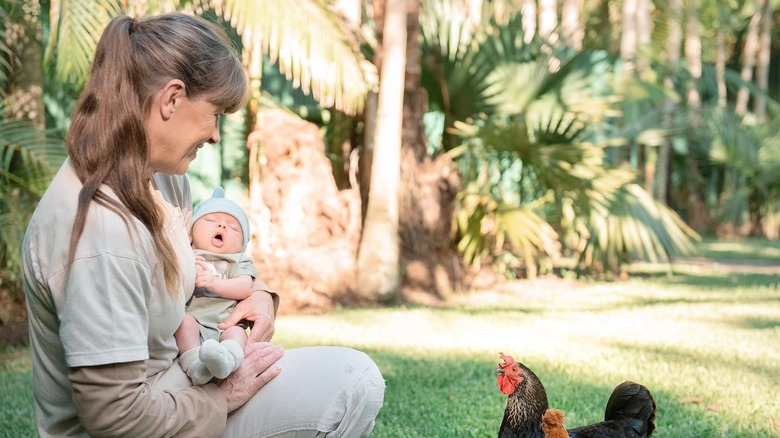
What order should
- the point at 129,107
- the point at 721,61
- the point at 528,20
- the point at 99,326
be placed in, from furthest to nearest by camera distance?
the point at 721,61, the point at 528,20, the point at 129,107, the point at 99,326

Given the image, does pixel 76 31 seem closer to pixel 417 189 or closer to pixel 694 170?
pixel 417 189

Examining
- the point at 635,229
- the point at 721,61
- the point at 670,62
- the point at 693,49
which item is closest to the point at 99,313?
the point at 635,229

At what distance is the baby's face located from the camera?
3.02 m

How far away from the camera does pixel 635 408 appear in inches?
136

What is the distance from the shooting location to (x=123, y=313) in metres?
2.04

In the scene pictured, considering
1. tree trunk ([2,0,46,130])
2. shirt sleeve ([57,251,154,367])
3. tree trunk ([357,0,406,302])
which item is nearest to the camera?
shirt sleeve ([57,251,154,367])

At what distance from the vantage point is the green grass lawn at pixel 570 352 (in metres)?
4.60

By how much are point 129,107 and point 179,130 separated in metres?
0.14

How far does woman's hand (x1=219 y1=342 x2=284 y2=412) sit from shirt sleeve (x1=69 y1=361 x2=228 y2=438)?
163 mm

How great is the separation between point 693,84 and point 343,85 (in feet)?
48.2

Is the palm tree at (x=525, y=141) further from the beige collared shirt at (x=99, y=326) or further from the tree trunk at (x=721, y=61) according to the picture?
the tree trunk at (x=721, y=61)

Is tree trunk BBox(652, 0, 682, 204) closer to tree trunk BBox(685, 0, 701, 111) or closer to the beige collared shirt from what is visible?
tree trunk BBox(685, 0, 701, 111)

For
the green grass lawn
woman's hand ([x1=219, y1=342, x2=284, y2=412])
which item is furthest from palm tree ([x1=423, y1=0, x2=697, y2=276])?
woman's hand ([x1=219, y1=342, x2=284, y2=412])

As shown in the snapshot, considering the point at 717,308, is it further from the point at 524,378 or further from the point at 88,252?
the point at 88,252
